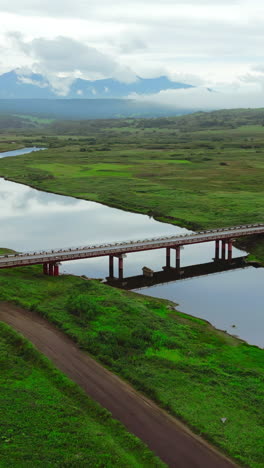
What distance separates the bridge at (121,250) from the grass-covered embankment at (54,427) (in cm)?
2936

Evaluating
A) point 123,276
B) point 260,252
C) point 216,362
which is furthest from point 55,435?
point 260,252

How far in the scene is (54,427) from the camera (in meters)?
38.8

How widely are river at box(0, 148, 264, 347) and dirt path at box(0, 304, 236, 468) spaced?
786 inches

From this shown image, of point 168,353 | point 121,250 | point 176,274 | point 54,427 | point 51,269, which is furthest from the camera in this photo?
point 176,274

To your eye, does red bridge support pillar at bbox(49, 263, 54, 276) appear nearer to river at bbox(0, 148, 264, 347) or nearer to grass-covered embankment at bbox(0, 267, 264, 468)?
grass-covered embankment at bbox(0, 267, 264, 468)

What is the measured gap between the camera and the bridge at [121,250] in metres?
76.5

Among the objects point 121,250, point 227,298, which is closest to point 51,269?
point 121,250

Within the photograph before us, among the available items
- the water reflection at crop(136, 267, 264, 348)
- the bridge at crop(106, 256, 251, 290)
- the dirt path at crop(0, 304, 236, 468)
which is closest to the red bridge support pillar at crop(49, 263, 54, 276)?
the bridge at crop(106, 256, 251, 290)

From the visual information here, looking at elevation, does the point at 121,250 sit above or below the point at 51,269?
above

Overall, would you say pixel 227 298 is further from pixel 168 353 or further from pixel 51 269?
pixel 51 269

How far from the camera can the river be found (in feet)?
226

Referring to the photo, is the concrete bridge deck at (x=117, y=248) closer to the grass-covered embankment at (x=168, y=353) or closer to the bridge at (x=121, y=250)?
the bridge at (x=121, y=250)

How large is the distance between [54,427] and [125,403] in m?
6.62

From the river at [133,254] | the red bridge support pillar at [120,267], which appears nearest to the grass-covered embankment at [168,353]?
the river at [133,254]
